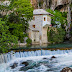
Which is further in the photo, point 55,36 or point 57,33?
point 57,33

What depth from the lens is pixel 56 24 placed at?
103 feet

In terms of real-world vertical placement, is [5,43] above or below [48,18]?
below

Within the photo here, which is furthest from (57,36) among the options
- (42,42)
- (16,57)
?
(16,57)

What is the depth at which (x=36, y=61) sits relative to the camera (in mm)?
14219

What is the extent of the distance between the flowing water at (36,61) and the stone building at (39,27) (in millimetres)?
9888

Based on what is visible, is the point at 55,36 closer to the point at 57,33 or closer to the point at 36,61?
the point at 57,33

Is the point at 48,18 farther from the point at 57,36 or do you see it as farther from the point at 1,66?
the point at 1,66

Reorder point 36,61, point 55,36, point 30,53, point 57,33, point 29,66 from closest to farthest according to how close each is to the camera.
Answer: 1. point 29,66
2. point 36,61
3. point 30,53
4. point 55,36
5. point 57,33

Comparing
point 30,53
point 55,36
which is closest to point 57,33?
point 55,36

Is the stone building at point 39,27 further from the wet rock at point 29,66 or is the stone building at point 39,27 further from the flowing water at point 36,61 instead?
the wet rock at point 29,66

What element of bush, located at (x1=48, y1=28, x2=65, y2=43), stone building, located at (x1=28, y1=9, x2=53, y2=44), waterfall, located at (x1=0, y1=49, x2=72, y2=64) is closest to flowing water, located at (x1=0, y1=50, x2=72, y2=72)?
waterfall, located at (x1=0, y1=49, x2=72, y2=64)

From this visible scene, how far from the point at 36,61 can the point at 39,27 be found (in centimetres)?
1280

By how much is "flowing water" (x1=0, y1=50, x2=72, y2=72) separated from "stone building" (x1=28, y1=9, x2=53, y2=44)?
9.89 metres

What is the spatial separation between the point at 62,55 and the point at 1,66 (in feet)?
23.7
